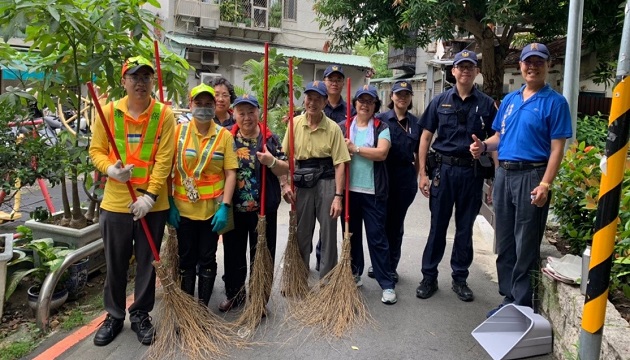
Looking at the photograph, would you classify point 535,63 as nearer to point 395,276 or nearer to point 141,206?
point 395,276

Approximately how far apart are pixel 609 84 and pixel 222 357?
7881mm

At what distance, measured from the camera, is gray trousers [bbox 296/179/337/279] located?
3680 millimetres

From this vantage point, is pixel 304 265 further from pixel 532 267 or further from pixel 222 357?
pixel 532 267

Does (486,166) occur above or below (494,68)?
below

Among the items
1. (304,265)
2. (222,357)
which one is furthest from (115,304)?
(304,265)

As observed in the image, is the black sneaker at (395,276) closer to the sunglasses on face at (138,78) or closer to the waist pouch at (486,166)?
the waist pouch at (486,166)

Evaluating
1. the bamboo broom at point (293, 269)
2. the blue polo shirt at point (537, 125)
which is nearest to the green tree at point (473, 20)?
the blue polo shirt at point (537, 125)

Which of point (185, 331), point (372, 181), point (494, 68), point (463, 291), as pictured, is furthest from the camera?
point (494, 68)

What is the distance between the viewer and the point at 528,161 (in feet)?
10.2

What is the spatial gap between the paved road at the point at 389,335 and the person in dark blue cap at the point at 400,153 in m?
0.46

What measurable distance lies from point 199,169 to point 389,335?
172 centimetres

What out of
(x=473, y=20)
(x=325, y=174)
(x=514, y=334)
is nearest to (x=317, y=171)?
(x=325, y=174)

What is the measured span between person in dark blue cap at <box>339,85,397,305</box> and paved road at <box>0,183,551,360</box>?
0.25m

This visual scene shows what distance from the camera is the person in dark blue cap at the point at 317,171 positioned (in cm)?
356
